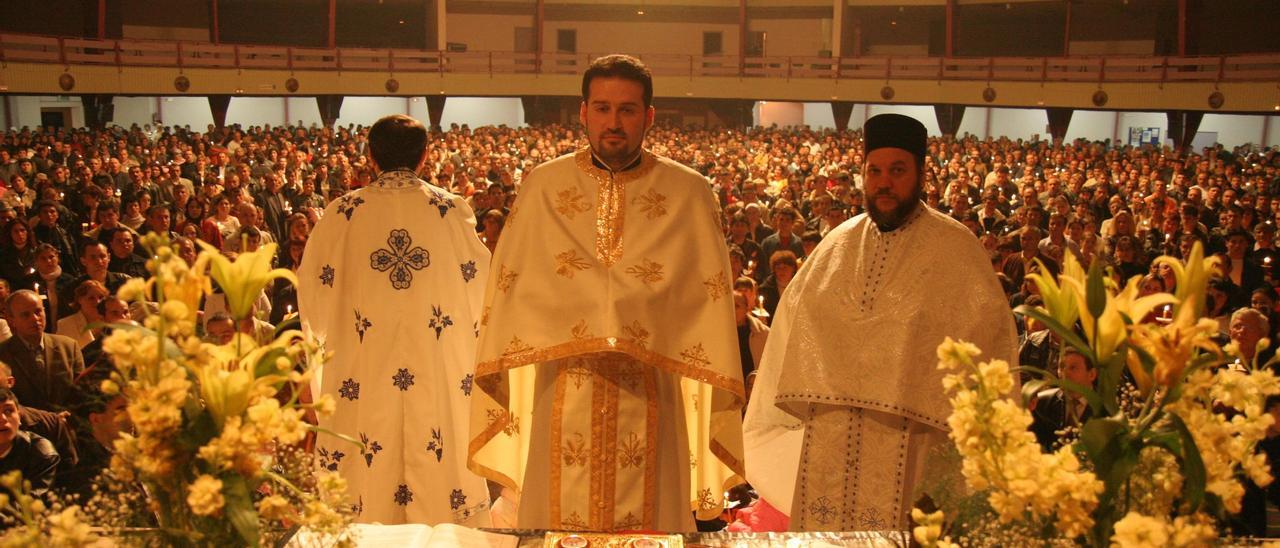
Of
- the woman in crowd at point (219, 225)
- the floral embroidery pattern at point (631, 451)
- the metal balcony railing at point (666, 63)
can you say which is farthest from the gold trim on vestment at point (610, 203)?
the metal balcony railing at point (666, 63)

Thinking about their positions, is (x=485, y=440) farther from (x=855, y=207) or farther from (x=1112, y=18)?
(x=1112, y=18)

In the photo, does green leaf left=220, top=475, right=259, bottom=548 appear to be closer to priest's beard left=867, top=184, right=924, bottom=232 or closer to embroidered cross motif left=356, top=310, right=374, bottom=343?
priest's beard left=867, top=184, right=924, bottom=232

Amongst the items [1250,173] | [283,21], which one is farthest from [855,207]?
[283,21]

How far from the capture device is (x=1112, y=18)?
3048 centimetres

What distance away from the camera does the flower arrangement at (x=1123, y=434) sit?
1826mm

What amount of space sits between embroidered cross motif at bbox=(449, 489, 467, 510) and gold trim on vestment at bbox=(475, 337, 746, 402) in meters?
1.09

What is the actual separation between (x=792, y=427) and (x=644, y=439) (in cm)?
62

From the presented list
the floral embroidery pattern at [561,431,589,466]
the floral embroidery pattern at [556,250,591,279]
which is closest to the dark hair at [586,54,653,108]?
the floral embroidery pattern at [556,250,591,279]

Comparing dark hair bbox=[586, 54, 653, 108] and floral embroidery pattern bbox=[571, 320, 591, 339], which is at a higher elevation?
dark hair bbox=[586, 54, 653, 108]

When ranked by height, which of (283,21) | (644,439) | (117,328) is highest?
(283,21)

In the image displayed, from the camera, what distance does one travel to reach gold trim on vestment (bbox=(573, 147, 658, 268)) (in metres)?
3.32

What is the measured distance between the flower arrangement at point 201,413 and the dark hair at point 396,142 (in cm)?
221

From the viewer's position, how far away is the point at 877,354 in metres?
3.37

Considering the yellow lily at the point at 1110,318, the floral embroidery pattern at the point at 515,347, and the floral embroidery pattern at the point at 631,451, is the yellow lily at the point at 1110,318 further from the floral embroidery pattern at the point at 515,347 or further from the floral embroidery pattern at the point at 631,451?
the floral embroidery pattern at the point at 515,347
